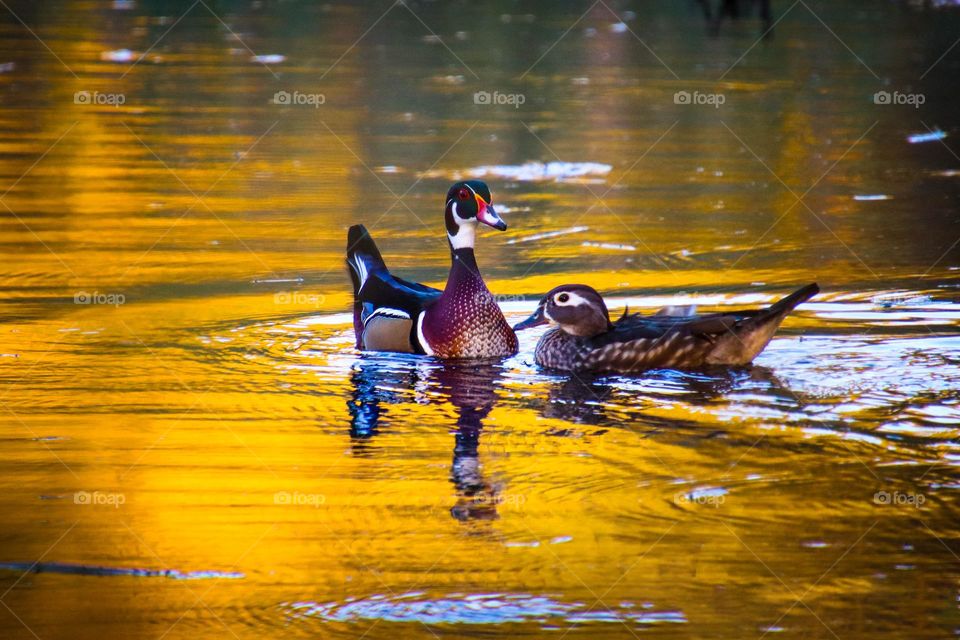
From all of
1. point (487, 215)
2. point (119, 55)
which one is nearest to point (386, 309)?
point (487, 215)

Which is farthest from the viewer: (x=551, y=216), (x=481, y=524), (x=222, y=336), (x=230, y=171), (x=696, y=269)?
(x=230, y=171)

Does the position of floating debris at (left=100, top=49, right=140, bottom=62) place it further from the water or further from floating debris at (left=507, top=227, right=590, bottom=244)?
floating debris at (left=507, top=227, right=590, bottom=244)

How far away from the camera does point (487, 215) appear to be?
367 inches

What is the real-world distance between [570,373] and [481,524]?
2.77m

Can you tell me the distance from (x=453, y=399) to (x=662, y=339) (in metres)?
1.31

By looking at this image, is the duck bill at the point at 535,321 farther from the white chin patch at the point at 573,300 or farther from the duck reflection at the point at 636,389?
the duck reflection at the point at 636,389

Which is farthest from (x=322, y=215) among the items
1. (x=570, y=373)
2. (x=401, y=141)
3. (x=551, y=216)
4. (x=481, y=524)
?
(x=481, y=524)

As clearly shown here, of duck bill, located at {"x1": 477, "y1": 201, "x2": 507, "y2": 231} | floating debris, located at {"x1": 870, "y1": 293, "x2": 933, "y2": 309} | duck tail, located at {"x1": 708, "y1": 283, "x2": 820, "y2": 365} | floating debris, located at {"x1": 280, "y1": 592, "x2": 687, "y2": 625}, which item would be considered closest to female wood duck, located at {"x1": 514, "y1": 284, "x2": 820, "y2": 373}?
duck tail, located at {"x1": 708, "y1": 283, "x2": 820, "y2": 365}

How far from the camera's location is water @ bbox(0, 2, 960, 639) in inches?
225

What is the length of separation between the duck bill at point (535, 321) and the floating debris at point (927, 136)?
910 centimetres

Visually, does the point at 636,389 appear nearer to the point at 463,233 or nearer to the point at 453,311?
the point at 453,311

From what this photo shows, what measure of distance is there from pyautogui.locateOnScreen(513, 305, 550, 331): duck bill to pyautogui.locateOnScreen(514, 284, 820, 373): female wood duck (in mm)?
187

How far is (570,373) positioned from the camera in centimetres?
898

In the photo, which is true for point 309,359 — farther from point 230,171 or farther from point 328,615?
point 230,171
